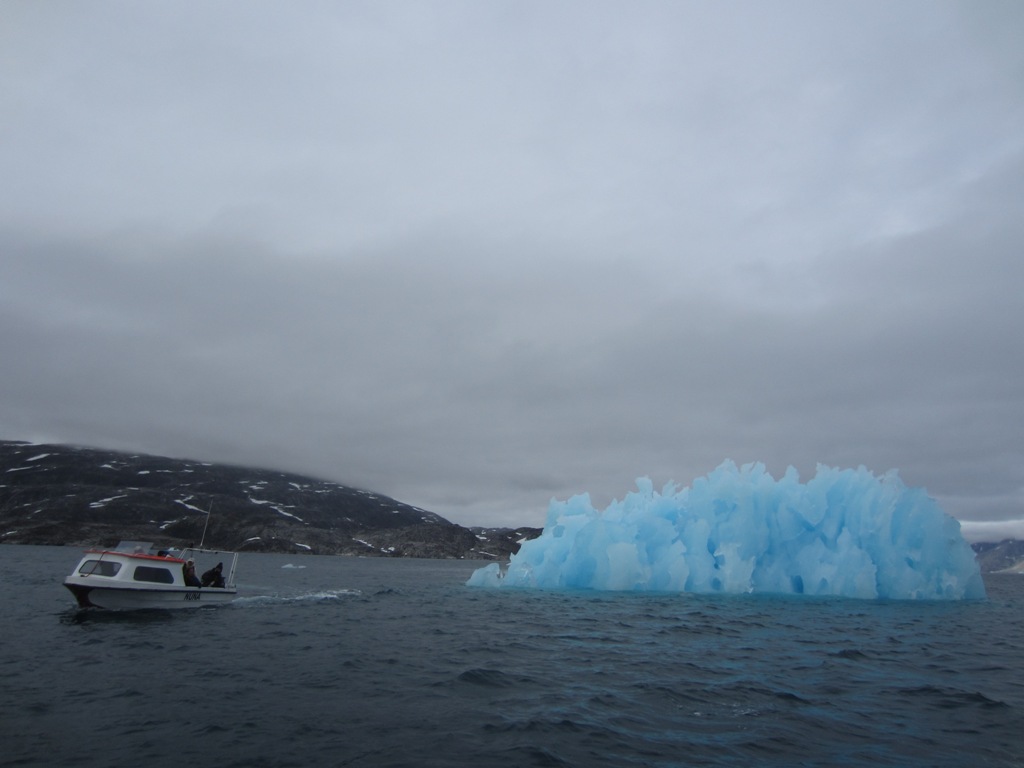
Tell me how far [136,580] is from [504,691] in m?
18.7

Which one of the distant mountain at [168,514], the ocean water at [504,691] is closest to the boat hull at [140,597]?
the ocean water at [504,691]

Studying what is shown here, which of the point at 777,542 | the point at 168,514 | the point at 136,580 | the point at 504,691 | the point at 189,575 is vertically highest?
the point at 168,514

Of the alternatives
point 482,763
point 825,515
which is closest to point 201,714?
point 482,763

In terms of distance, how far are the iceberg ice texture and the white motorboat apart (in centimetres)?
1680

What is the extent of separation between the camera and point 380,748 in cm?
966

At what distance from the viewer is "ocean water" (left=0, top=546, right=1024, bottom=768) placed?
972 cm

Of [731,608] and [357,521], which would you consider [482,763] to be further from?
[357,521]

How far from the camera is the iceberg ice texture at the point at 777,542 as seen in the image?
35.8 meters

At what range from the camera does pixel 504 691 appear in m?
13.4

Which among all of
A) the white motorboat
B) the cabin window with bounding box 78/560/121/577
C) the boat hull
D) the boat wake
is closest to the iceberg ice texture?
the boat wake

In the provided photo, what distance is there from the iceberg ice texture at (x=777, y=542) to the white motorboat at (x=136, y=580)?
55.1ft

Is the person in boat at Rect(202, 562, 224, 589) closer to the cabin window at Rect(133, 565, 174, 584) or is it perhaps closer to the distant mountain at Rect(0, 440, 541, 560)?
the cabin window at Rect(133, 565, 174, 584)

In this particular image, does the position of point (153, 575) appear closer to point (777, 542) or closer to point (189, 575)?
point (189, 575)

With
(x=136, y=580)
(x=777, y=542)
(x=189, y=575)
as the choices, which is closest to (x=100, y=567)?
(x=136, y=580)
